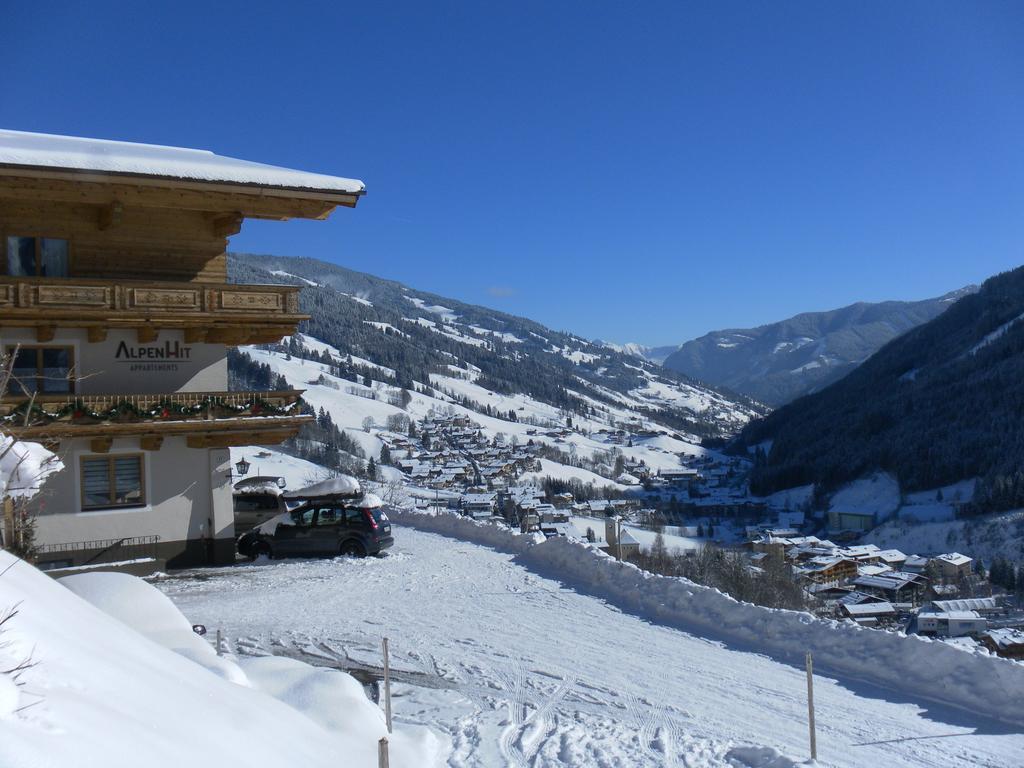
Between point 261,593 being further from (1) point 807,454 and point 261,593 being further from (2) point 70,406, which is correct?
(1) point 807,454

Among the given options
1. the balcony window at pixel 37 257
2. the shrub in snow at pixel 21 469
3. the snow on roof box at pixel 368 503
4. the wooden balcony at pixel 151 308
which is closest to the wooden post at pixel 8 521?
the shrub in snow at pixel 21 469

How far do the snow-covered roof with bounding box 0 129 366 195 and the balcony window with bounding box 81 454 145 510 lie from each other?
669 centimetres

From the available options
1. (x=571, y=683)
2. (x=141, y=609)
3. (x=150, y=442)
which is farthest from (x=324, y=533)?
(x=141, y=609)

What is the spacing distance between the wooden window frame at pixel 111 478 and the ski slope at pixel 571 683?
341 centimetres

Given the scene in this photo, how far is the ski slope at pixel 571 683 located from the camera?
25.6ft

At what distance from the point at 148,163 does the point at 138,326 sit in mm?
3804

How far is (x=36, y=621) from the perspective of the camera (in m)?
4.77

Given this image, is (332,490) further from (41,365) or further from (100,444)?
(41,365)

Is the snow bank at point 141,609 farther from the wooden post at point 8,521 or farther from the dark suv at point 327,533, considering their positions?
the dark suv at point 327,533

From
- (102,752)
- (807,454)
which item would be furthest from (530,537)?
(807,454)

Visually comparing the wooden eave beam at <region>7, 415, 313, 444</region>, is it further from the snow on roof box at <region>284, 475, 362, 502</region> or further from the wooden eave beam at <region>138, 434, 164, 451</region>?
the snow on roof box at <region>284, 475, 362, 502</region>

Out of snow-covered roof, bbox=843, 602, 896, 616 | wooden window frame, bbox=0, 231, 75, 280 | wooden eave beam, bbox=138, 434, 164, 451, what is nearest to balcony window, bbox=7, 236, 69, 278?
wooden window frame, bbox=0, 231, 75, 280

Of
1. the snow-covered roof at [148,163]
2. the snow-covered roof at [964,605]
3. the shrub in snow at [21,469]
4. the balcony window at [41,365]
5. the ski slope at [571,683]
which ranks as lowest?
the snow-covered roof at [964,605]

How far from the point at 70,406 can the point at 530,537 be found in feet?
36.4
